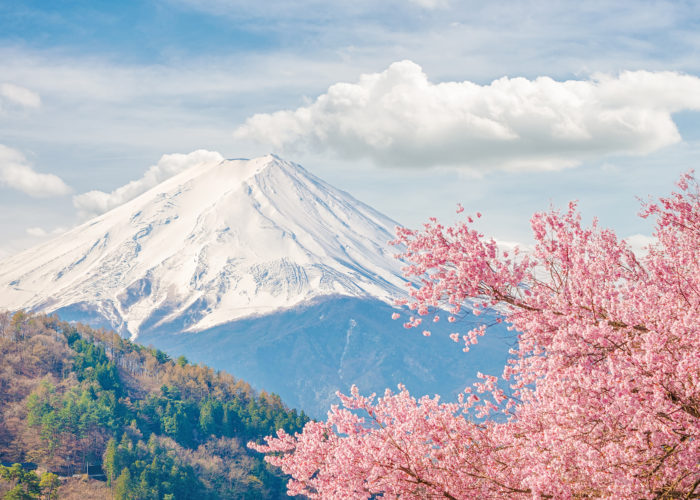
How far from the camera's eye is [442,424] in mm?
9164

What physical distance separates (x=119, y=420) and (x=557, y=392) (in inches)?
4257

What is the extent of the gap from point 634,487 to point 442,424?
111 inches

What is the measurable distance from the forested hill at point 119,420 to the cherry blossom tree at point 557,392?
210ft

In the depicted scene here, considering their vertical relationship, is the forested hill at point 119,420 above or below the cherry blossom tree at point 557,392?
below

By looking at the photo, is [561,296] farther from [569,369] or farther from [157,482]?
[157,482]

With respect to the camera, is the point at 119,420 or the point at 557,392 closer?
the point at 557,392

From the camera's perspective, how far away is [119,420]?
107 metres

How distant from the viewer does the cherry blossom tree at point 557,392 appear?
6.80m

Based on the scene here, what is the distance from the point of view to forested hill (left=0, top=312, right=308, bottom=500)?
8475cm

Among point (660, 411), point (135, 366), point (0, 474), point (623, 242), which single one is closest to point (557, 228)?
point (623, 242)

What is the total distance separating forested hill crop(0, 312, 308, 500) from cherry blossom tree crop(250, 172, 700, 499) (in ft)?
210

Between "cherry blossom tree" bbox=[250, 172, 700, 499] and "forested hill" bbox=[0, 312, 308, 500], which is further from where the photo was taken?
"forested hill" bbox=[0, 312, 308, 500]

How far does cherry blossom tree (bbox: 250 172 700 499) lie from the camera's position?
6805 millimetres

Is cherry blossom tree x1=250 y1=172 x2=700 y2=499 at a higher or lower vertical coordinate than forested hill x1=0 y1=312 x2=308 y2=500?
higher
